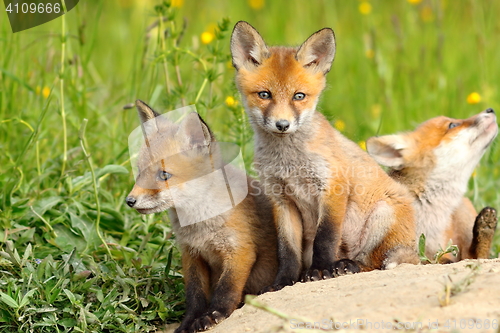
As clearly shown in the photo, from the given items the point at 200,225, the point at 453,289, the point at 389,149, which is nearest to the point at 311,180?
the point at 200,225

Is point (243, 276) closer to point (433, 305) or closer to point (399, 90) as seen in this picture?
point (433, 305)

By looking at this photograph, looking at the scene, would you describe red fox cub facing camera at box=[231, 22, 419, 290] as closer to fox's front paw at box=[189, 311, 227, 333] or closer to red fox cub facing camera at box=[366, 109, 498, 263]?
fox's front paw at box=[189, 311, 227, 333]

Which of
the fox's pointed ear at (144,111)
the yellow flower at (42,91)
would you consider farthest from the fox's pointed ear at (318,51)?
the yellow flower at (42,91)

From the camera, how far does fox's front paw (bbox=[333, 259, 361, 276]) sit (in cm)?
429

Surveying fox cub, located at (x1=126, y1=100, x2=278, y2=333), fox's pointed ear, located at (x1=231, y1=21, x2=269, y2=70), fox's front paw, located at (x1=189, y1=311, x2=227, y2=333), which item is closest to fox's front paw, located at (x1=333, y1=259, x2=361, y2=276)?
fox cub, located at (x1=126, y1=100, x2=278, y2=333)

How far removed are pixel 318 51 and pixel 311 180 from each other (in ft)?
3.18

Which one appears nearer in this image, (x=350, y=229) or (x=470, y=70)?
(x=350, y=229)

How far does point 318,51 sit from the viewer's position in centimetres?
464

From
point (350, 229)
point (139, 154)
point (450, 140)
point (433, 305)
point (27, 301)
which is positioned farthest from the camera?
point (450, 140)

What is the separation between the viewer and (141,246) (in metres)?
4.96

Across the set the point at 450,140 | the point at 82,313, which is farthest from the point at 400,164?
the point at 82,313

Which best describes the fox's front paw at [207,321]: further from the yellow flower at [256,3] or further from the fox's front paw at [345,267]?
the yellow flower at [256,3]

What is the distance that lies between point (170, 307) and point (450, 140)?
9.35 feet

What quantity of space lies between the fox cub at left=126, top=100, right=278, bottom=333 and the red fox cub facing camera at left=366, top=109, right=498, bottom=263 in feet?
4.98
